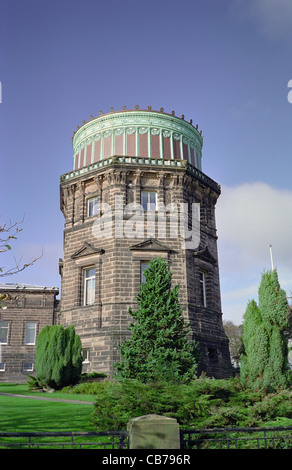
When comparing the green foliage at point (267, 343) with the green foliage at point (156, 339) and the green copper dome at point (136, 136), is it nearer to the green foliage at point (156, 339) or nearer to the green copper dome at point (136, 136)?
the green foliage at point (156, 339)

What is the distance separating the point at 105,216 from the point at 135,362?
39.1 feet

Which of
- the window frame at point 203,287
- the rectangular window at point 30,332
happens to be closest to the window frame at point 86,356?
the window frame at point 203,287

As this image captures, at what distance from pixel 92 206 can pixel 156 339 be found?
1342 cm

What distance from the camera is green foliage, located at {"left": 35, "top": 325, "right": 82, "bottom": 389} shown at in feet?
68.7

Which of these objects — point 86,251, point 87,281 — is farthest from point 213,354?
point 86,251

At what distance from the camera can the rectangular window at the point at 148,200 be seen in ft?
89.1

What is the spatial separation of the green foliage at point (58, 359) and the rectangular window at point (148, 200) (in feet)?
29.8

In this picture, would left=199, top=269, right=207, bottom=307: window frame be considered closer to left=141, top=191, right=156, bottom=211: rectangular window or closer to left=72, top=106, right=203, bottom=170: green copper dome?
left=141, top=191, right=156, bottom=211: rectangular window

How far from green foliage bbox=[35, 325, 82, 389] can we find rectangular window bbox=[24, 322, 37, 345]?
73.0 feet

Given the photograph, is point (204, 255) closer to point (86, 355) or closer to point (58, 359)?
point (86, 355)

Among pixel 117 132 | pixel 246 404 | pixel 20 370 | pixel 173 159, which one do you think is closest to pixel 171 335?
pixel 246 404

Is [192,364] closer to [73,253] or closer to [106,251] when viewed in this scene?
[106,251]

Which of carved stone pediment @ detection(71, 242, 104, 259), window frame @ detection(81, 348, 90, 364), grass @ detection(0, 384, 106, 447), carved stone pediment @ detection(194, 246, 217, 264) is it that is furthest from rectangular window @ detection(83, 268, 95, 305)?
grass @ detection(0, 384, 106, 447)

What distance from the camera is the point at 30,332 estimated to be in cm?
4334
